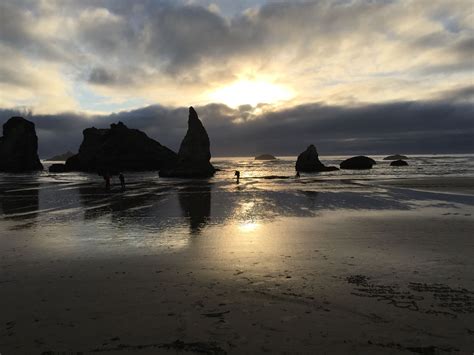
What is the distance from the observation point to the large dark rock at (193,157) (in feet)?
201

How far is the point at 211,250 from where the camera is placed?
1095 centimetres

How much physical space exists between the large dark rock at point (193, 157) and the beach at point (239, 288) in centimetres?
4593

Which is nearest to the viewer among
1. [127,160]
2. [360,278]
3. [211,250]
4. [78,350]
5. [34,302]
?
[78,350]

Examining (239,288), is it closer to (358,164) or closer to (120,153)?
(358,164)

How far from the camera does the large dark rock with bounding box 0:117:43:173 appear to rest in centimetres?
10669

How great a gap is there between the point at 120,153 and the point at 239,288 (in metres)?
95.9

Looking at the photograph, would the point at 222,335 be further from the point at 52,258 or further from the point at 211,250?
the point at 52,258

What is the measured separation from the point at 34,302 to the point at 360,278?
6571mm

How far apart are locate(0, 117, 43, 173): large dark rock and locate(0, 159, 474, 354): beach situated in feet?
350

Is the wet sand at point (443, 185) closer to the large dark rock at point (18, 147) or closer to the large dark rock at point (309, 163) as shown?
the large dark rock at point (309, 163)

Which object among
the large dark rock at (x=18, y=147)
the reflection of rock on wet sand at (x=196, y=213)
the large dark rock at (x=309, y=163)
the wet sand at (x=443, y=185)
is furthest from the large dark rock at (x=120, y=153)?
the reflection of rock on wet sand at (x=196, y=213)

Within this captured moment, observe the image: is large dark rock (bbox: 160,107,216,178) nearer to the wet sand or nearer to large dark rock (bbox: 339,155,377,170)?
the wet sand

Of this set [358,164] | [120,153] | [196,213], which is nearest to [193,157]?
[120,153]

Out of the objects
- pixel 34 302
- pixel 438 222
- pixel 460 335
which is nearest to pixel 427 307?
pixel 460 335
